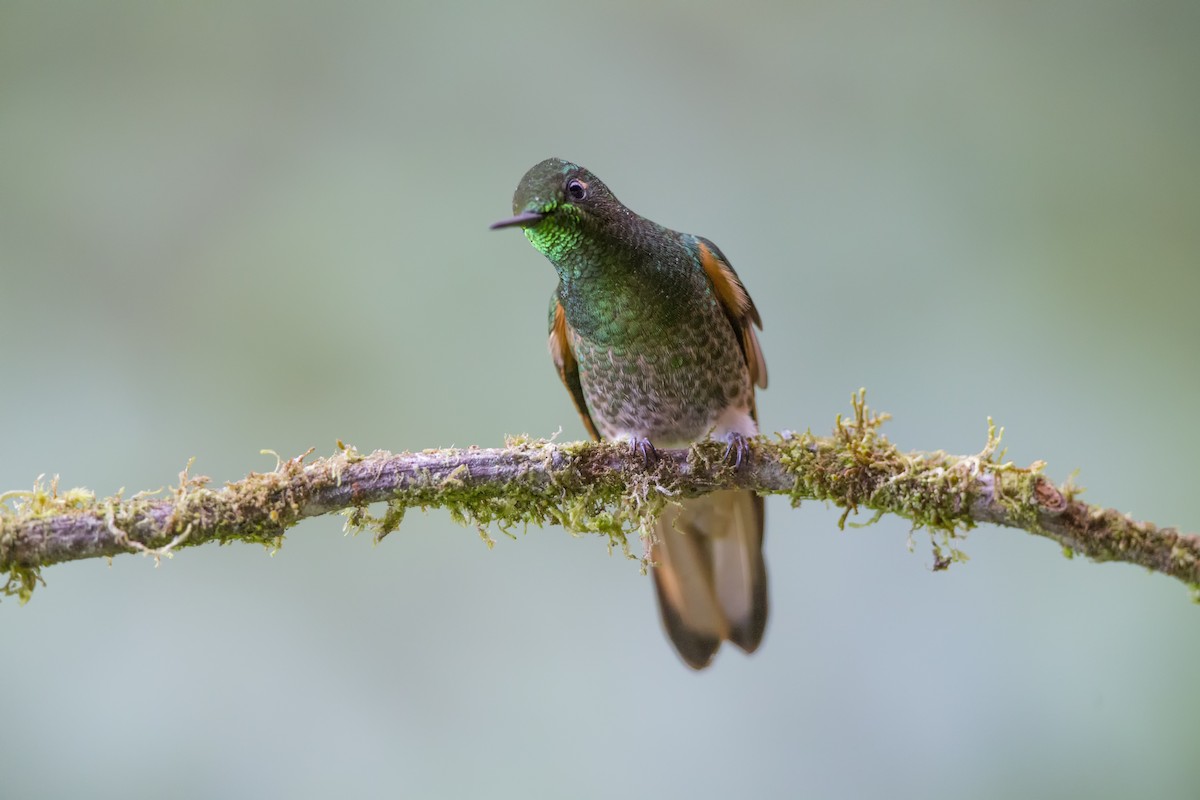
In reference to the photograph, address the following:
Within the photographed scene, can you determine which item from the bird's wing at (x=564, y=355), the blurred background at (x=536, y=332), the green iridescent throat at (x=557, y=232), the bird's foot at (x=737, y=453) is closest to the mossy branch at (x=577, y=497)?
the bird's foot at (x=737, y=453)

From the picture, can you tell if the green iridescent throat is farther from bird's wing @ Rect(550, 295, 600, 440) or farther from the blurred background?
the blurred background

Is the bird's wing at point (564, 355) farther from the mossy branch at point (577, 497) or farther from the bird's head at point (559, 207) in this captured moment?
the mossy branch at point (577, 497)

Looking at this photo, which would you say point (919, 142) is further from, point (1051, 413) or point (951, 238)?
point (1051, 413)

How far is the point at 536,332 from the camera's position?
166 inches

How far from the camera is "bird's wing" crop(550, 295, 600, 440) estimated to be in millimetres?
3121

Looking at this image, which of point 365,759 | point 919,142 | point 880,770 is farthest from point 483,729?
point 919,142

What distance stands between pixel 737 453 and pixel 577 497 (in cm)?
48

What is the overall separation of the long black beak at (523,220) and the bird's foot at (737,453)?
2.78 feet

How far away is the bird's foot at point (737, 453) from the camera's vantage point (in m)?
2.56

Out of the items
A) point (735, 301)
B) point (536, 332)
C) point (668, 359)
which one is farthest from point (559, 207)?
point (536, 332)

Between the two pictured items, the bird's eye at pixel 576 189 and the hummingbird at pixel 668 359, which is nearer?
the bird's eye at pixel 576 189

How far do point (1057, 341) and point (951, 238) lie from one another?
65 centimetres

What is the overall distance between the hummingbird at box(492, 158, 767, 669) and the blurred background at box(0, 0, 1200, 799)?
0.61 meters

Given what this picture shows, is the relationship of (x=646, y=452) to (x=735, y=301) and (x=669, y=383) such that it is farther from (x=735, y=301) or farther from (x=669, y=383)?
(x=735, y=301)
